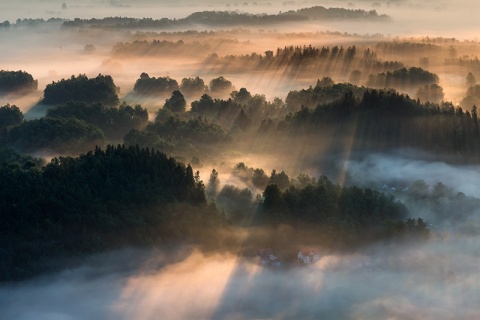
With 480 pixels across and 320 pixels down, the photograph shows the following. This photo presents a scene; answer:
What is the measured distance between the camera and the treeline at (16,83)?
19219cm

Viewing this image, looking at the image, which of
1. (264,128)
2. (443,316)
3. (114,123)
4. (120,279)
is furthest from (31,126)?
(443,316)

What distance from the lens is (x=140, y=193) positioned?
77.9 m

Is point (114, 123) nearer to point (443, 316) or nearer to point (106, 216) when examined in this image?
point (106, 216)

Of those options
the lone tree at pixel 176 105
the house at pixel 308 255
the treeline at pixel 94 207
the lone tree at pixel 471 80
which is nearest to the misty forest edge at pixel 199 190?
the treeline at pixel 94 207

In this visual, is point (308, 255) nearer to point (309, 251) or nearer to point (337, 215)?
point (309, 251)

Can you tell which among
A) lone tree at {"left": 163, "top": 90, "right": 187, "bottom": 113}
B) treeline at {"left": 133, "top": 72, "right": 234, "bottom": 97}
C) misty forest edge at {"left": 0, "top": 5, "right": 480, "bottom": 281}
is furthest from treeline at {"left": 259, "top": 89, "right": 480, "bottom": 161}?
treeline at {"left": 133, "top": 72, "right": 234, "bottom": 97}

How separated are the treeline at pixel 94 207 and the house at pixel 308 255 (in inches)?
351

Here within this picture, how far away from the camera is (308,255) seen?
7706cm

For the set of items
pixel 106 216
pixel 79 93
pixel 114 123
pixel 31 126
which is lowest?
pixel 106 216

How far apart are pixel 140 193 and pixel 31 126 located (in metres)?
53.9

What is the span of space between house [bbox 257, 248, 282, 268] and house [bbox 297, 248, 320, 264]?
2.44 m

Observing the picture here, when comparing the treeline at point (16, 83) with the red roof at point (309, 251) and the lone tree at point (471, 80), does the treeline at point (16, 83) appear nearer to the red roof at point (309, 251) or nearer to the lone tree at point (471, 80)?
the lone tree at point (471, 80)

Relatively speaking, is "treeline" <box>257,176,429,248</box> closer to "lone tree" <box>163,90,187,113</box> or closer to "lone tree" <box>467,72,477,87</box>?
"lone tree" <box>163,90,187,113</box>

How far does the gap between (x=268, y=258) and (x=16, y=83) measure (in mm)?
134410
